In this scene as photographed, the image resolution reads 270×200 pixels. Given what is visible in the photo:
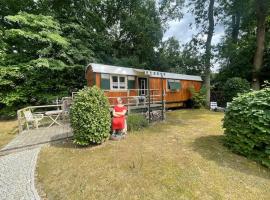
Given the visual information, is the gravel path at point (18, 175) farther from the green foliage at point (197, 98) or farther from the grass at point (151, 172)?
the green foliage at point (197, 98)

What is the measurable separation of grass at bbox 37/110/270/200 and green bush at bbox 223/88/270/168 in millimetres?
274

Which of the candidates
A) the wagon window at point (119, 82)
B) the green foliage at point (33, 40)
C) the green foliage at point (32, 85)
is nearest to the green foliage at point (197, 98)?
the wagon window at point (119, 82)

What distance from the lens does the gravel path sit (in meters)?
3.71

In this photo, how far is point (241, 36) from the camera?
23344 millimetres

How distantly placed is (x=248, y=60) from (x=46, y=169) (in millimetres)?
19589

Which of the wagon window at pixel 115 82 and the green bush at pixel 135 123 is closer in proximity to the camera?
the green bush at pixel 135 123

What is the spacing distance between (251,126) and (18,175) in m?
5.76

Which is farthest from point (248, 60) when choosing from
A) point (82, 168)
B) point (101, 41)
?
point (82, 168)

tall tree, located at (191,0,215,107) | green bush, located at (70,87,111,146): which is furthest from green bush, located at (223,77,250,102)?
green bush, located at (70,87,111,146)

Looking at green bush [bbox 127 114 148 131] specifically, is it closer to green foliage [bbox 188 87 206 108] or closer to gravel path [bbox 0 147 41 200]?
gravel path [bbox 0 147 41 200]

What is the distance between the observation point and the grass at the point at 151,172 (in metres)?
3.68

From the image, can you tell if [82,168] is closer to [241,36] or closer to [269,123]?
[269,123]

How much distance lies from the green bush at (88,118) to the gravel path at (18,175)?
1.42 metres

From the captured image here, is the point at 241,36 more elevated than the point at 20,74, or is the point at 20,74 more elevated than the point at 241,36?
the point at 241,36
